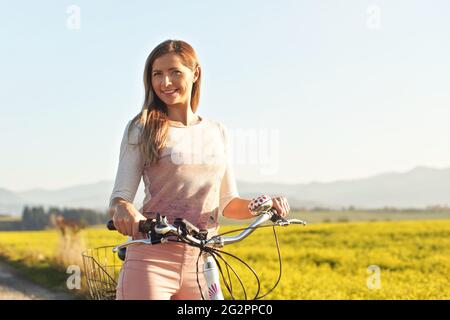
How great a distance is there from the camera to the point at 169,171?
2852mm

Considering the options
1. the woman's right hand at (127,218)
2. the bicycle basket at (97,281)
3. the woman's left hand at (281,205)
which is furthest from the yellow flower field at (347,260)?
the woman's right hand at (127,218)

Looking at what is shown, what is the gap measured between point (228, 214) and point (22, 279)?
11206mm

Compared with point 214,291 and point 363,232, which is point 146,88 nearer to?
point 214,291

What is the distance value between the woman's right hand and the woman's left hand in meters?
0.61

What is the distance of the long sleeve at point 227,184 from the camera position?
10.2 feet

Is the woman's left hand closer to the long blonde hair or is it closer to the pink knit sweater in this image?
the pink knit sweater

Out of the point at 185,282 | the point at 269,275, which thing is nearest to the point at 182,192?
the point at 185,282

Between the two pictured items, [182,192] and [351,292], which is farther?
[351,292]

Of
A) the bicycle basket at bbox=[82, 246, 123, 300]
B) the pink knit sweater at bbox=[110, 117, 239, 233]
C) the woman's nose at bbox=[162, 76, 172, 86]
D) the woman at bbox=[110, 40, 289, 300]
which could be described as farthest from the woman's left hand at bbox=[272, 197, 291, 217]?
the bicycle basket at bbox=[82, 246, 123, 300]

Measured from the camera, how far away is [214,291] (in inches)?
111

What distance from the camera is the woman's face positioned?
2.90m

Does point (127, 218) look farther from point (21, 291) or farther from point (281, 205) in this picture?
point (21, 291)

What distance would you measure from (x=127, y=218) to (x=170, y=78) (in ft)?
2.15

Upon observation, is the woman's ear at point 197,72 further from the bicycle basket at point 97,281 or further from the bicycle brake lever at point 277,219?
the bicycle basket at point 97,281
